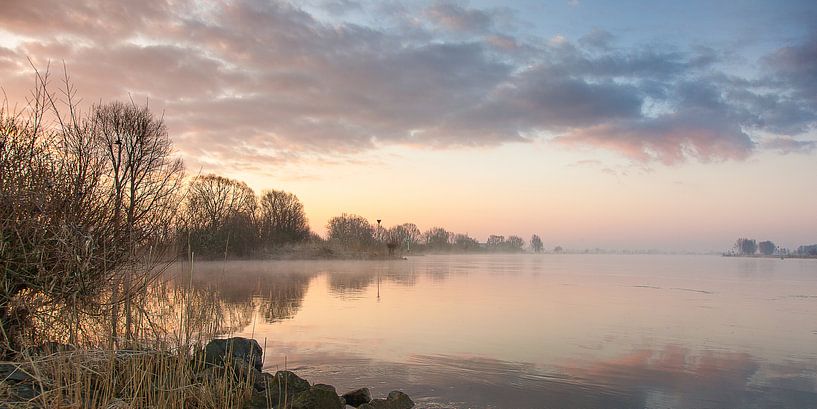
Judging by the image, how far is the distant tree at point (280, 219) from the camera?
196ft

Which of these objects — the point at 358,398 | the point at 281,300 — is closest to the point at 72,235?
the point at 358,398

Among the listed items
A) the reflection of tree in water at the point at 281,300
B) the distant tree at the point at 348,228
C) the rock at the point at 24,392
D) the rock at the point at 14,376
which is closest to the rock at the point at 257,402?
the rock at the point at 24,392

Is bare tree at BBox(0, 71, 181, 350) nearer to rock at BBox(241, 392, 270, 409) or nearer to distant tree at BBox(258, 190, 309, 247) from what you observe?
rock at BBox(241, 392, 270, 409)

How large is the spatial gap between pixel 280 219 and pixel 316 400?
2341 inches

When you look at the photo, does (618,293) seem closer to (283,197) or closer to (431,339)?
(431,339)

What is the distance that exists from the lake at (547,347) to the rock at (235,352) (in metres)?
0.55

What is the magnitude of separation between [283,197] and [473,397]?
6260cm

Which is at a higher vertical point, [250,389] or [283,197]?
[283,197]

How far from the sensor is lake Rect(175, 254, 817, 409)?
733cm

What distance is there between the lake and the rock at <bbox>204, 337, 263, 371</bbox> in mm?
552

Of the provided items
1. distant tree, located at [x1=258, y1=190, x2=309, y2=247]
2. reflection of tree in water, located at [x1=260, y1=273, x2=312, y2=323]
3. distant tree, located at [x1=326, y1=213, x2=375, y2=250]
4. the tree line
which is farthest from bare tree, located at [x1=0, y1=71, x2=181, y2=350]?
distant tree, located at [x1=326, y1=213, x2=375, y2=250]

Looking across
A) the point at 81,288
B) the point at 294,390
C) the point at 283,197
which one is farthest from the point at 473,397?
the point at 283,197

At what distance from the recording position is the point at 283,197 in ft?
220

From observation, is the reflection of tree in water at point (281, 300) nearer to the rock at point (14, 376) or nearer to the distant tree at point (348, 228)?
the rock at point (14, 376)
